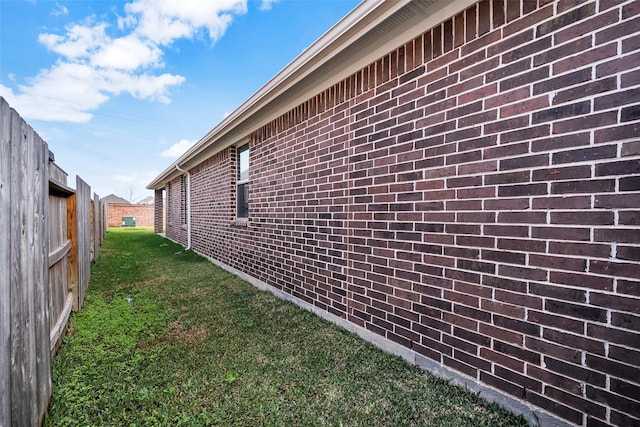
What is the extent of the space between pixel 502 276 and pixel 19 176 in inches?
115

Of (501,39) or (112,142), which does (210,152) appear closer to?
(501,39)

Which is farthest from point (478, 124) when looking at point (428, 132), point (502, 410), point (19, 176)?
point (19, 176)

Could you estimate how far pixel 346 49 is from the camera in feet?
9.71

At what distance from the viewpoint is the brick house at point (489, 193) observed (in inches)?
59.4

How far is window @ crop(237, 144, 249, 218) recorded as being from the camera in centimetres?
606

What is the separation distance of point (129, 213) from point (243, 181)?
27828 millimetres

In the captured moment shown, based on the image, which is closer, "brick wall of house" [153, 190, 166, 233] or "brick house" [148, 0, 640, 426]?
"brick house" [148, 0, 640, 426]

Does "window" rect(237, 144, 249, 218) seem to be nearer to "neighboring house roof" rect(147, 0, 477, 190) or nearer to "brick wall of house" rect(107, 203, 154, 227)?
"neighboring house roof" rect(147, 0, 477, 190)

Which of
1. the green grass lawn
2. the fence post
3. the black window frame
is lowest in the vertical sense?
the green grass lawn

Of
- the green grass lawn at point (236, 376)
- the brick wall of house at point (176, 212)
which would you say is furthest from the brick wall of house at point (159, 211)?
the green grass lawn at point (236, 376)

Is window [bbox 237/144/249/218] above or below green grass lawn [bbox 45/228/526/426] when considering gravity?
above

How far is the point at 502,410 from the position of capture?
1.89m

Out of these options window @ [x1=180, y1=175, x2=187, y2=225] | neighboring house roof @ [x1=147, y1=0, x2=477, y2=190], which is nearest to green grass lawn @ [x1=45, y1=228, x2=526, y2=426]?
neighboring house roof @ [x1=147, y1=0, x2=477, y2=190]

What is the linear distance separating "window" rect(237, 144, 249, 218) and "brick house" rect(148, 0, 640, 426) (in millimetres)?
2617
